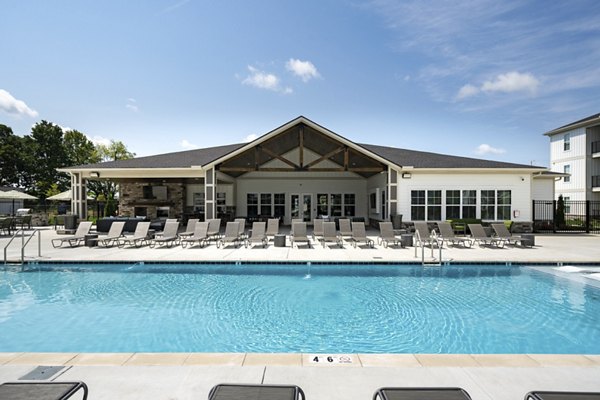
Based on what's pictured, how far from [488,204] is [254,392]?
18667mm

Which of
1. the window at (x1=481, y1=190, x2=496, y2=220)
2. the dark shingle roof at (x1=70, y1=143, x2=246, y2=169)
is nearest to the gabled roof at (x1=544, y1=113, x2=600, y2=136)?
the window at (x1=481, y1=190, x2=496, y2=220)

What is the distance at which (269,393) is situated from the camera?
2.13 meters

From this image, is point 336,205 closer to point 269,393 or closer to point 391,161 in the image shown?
point 391,161

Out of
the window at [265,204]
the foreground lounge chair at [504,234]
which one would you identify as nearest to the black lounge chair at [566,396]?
the foreground lounge chair at [504,234]

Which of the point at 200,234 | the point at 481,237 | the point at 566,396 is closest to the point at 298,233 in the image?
the point at 200,234

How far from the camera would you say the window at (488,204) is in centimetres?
1716

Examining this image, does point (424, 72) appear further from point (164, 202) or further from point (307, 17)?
point (164, 202)

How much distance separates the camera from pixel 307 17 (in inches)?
538

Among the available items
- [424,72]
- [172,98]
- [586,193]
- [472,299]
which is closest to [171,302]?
[472,299]

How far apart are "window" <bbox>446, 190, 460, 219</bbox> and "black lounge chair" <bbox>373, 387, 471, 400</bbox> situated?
16.7 meters

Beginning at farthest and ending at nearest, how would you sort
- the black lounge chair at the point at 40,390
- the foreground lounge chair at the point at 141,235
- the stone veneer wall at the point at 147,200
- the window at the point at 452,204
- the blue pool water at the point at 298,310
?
the stone veneer wall at the point at 147,200 → the window at the point at 452,204 → the foreground lounge chair at the point at 141,235 → the blue pool water at the point at 298,310 → the black lounge chair at the point at 40,390

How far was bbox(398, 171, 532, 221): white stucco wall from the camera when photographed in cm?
1700

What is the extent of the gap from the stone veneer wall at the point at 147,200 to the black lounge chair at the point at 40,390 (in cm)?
2244

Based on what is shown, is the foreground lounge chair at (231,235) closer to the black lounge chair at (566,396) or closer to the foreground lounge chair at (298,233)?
the foreground lounge chair at (298,233)
